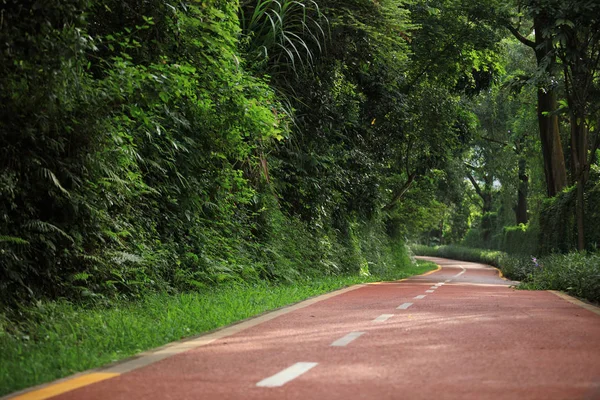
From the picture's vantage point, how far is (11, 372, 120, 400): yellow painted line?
18.4ft

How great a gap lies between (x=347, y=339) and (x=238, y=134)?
22.5 ft

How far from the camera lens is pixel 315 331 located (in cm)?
933

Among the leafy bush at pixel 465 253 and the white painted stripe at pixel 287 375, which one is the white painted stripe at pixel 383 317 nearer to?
the white painted stripe at pixel 287 375

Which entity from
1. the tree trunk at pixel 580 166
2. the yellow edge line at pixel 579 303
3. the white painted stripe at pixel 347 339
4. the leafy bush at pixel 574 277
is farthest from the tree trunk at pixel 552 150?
the white painted stripe at pixel 347 339

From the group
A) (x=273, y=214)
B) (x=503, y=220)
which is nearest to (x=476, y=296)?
(x=273, y=214)

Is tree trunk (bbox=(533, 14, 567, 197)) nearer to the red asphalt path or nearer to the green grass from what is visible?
the red asphalt path

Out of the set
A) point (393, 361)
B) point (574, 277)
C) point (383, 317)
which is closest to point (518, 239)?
point (574, 277)

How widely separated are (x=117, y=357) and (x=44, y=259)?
10.6 ft

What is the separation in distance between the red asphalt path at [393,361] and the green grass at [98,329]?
1.81ft

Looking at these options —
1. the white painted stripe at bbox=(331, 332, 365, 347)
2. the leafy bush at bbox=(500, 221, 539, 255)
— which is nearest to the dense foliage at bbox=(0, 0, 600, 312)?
the white painted stripe at bbox=(331, 332, 365, 347)

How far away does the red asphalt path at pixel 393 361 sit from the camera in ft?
18.8

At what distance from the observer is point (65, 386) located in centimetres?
598

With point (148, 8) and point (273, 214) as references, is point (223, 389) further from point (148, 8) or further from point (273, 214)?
point (273, 214)

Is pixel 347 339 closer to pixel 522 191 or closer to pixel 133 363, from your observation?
pixel 133 363
